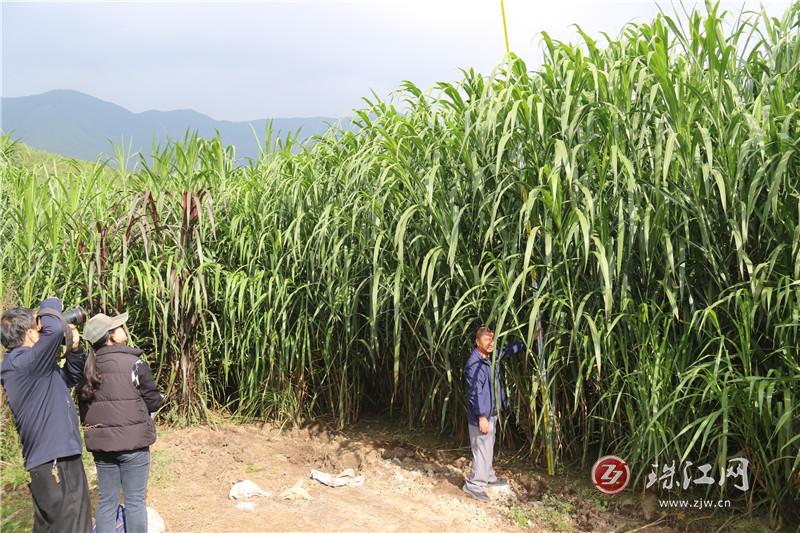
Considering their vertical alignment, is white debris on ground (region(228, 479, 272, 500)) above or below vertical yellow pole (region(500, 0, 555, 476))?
below

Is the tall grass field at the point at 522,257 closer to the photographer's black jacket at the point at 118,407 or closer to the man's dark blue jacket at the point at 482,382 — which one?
the man's dark blue jacket at the point at 482,382

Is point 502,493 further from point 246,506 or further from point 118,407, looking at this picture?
point 118,407

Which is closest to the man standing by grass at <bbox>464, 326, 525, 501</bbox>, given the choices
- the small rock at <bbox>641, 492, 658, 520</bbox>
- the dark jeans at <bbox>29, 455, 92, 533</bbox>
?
the small rock at <bbox>641, 492, 658, 520</bbox>

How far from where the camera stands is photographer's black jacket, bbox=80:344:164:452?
2494 mm

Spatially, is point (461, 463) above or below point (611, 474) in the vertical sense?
below

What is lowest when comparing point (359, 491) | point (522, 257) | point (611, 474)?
point (359, 491)

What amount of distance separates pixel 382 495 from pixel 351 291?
1.20 metres

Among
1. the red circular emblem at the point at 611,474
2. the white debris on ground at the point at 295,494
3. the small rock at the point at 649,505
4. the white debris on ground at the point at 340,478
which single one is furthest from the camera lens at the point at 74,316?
the small rock at the point at 649,505

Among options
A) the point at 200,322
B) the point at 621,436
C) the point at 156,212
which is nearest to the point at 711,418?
the point at 621,436

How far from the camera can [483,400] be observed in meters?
3.13

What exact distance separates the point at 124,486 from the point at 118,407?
36 cm

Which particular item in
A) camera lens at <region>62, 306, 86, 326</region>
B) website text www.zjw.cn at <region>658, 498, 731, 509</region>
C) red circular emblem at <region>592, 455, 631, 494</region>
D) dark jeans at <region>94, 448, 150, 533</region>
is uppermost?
camera lens at <region>62, 306, 86, 326</region>

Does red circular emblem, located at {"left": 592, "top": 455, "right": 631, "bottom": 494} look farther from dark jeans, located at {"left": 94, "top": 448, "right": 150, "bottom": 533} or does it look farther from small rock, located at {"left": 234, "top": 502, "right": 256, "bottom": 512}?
dark jeans, located at {"left": 94, "top": 448, "right": 150, "bottom": 533}

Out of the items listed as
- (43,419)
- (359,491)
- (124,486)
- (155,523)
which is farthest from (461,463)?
(43,419)
